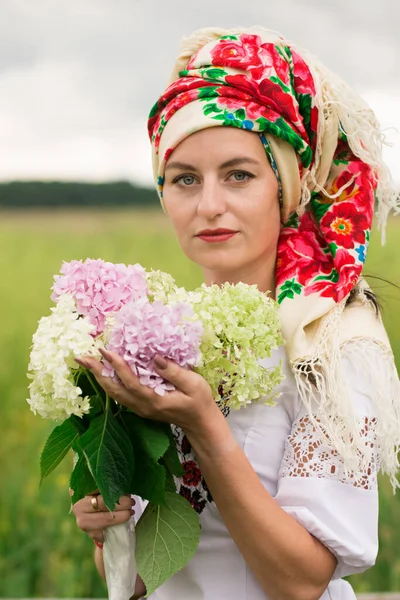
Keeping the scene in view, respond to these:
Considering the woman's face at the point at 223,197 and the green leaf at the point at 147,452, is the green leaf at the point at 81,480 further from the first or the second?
the woman's face at the point at 223,197

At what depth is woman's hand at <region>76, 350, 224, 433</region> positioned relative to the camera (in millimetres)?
1153

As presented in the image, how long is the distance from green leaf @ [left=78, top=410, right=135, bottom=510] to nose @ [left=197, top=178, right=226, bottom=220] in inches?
18.7

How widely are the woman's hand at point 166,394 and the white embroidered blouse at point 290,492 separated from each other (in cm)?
24

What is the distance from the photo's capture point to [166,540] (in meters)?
1.32

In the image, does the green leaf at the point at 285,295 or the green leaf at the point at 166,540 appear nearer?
the green leaf at the point at 166,540

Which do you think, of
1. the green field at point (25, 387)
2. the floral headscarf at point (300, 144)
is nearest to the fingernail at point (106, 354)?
the floral headscarf at point (300, 144)

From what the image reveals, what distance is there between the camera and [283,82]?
1.57 metres

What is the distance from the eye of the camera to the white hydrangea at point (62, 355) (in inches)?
46.2

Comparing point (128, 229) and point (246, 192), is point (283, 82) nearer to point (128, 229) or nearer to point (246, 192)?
point (246, 192)

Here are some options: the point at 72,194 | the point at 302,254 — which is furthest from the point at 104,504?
the point at 72,194

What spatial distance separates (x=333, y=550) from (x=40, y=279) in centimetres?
275

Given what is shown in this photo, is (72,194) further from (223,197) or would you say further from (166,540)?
(166,540)

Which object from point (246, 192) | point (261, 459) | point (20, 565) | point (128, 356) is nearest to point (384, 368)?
point (261, 459)

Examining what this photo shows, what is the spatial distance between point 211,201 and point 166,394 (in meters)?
0.47
